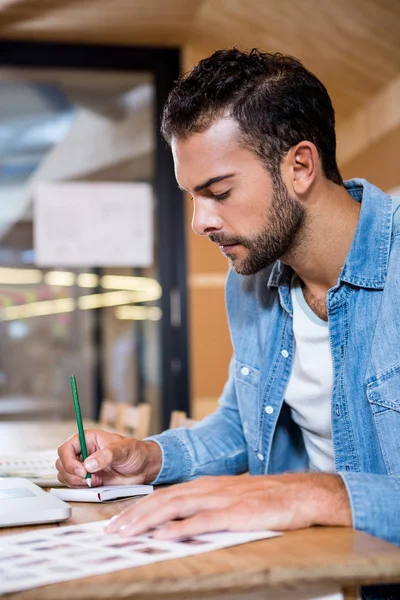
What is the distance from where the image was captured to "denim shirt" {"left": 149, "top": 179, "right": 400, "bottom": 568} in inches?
47.3

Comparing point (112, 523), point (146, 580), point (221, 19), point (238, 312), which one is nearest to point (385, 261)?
point (238, 312)

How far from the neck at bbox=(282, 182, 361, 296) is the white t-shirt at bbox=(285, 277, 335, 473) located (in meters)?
0.10

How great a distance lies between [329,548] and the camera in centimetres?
75

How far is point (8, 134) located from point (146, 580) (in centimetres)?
357

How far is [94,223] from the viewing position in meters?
4.06

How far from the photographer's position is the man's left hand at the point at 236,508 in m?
0.84

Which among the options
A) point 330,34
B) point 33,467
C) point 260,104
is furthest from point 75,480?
point 330,34

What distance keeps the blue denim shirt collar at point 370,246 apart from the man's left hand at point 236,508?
0.48 metres

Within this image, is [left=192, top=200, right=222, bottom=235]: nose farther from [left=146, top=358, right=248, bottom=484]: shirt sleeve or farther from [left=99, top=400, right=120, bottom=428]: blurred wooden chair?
[left=99, top=400, right=120, bottom=428]: blurred wooden chair

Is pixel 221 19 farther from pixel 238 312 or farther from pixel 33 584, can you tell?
pixel 33 584

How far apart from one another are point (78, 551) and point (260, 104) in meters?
0.92

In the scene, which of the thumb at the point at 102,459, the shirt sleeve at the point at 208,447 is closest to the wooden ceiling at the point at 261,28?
the shirt sleeve at the point at 208,447

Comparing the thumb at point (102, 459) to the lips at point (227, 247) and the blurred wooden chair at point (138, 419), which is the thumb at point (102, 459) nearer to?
the lips at point (227, 247)

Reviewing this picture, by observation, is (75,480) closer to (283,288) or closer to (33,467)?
(33,467)
